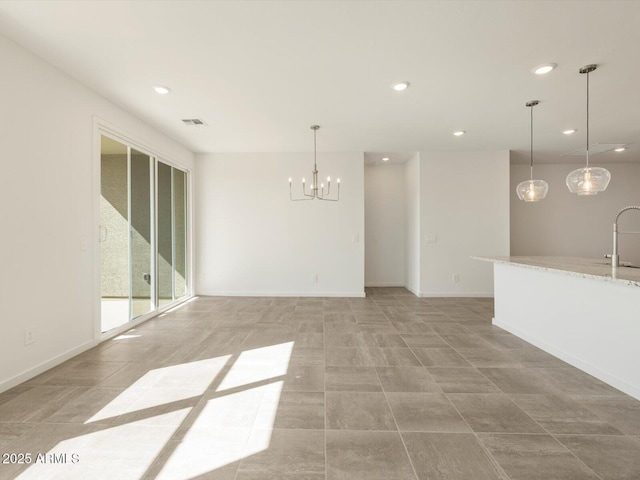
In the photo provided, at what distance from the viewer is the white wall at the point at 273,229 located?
5789 millimetres

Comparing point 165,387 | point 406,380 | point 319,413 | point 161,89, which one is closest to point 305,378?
point 319,413

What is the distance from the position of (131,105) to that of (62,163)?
122 centimetres

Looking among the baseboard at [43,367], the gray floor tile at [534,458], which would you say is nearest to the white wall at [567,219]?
the gray floor tile at [534,458]

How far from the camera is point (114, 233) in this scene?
3.64 m

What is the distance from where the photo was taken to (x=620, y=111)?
3.79 metres

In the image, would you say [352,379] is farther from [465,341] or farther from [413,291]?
[413,291]

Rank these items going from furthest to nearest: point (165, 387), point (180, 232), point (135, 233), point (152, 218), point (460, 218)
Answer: point (460, 218)
point (180, 232)
point (152, 218)
point (135, 233)
point (165, 387)

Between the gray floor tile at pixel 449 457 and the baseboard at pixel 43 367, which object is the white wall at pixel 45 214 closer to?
the baseboard at pixel 43 367

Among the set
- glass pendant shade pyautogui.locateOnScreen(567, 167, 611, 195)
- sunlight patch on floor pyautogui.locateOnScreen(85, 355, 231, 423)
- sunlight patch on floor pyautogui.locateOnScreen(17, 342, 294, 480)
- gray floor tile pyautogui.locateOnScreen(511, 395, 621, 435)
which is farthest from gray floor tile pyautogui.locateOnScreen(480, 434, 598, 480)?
glass pendant shade pyautogui.locateOnScreen(567, 167, 611, 195)

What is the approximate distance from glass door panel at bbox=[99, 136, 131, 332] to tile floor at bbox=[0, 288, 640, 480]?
56cm

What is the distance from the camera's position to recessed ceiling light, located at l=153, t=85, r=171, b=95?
3.17m

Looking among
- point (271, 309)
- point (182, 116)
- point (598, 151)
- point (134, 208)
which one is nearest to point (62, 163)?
point (134, 208)

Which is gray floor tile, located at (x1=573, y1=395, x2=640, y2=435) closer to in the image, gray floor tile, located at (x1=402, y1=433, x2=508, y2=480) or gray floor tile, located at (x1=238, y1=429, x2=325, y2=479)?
gray floor tile, located at (x1=402, y1=433, x2=508, y2=480)

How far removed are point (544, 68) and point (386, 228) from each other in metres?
4.32
